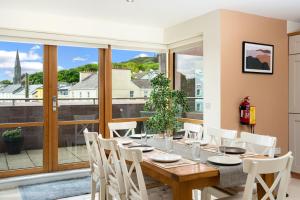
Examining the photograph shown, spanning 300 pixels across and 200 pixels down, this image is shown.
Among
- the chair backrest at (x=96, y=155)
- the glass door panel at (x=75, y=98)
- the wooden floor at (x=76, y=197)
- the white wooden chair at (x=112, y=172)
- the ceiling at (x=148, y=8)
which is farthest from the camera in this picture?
the glass door panel at (x=75, y=98)

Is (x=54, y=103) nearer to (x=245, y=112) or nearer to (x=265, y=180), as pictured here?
(x=245, y=112)

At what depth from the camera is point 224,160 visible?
2.27 m

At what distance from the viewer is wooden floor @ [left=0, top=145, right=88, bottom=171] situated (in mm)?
4184

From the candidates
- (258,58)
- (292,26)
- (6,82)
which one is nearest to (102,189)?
(6,82)

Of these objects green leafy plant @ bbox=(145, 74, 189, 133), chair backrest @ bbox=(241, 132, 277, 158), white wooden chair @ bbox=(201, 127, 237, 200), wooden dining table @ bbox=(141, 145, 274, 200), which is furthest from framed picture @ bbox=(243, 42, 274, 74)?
wooden dining table @ bbox=(141, 145, 274, 200)

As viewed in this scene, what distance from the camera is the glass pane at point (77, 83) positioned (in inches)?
178

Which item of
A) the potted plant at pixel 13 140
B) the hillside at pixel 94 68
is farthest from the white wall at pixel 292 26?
the potted plant at pixel 13 140

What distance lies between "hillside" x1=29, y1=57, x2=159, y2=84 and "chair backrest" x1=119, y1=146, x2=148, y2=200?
2741 millimetres

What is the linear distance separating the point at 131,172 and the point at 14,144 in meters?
2.80

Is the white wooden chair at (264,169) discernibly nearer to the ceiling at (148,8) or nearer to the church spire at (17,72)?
the ceiling at (148,8)

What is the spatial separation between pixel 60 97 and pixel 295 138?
381 centimetres

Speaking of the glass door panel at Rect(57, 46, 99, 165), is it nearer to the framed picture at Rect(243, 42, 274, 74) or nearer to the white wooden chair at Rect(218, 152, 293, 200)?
the framed picture at Rect(243, 42, 274, 74)

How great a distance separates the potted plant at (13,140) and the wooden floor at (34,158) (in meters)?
0.08

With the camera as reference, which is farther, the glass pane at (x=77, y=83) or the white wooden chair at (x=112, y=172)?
the glass pane at (x=77, y=83)
